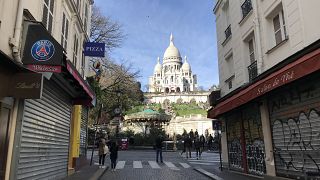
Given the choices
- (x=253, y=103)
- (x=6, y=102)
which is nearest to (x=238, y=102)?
(x=253, y=103)

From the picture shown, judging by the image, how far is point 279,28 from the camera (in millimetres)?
12336

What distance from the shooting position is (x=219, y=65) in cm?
1953

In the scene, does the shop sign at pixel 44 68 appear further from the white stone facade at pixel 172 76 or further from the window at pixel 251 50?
the white stone facade at pixel 172 76

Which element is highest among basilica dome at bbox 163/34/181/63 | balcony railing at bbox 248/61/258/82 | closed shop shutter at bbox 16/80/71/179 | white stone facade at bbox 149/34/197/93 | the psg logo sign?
basilica dome at bbox 163/34/181/63

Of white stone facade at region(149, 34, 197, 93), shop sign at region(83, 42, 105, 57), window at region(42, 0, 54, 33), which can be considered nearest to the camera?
window at region(42, 0, 54, 33)

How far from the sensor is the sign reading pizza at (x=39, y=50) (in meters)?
8.06

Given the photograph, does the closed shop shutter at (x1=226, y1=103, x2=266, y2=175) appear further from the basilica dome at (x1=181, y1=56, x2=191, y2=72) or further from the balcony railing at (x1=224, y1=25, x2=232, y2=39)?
the basilica dome at (x1=181, y1=56, x2=191, y2=72)

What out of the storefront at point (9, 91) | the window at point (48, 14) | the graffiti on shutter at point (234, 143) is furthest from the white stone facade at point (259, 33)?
the window at point (48, 14)

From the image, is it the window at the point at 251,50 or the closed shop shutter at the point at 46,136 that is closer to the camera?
the closed shop shutter at the point at 46,136

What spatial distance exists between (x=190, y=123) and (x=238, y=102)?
185ft

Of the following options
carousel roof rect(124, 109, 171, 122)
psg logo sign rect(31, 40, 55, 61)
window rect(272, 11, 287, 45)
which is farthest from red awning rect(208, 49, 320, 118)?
carousel roof rect(124, 109, 171, 122)

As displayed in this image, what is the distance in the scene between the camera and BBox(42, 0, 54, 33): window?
10.5 meters

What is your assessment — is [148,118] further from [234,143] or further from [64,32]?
[64,32]

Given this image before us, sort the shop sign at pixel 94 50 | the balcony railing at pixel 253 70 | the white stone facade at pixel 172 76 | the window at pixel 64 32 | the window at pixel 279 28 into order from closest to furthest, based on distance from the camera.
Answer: the window at pixel 279 28
the window at pixel 64 32
the balcony railing at pixel 253 70
the shop sign at pixel 94 50
the white stone facade at pixel 172 76
